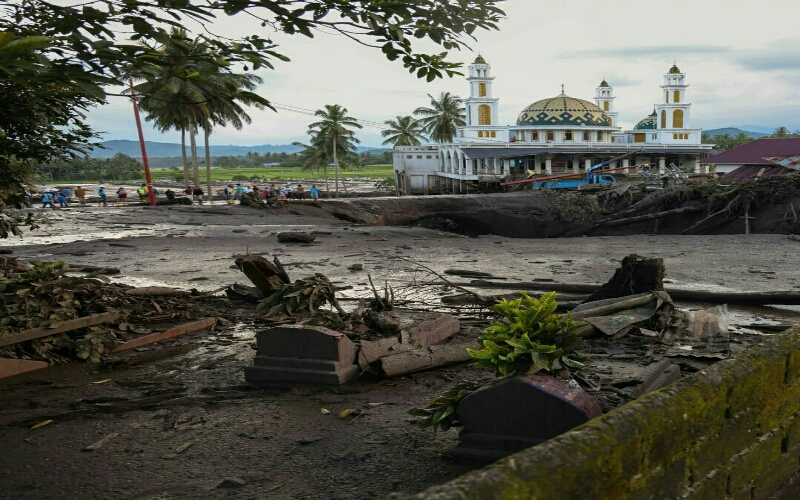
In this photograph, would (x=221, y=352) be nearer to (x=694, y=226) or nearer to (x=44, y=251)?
(x=44, y=251)

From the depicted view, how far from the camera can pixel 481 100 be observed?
67812 millimetres

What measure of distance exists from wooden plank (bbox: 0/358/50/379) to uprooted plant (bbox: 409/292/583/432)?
432 cm

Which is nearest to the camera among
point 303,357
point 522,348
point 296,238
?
point 522,348

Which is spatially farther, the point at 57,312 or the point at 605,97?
the point at 605,97

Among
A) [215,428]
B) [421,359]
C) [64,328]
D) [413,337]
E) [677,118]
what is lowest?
[215,428]

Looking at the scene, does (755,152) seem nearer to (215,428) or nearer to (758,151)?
(758,151)

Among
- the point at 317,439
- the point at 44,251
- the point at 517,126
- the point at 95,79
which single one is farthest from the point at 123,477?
the point at 517,126

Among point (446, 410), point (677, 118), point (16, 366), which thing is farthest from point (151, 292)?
point (677, 118)

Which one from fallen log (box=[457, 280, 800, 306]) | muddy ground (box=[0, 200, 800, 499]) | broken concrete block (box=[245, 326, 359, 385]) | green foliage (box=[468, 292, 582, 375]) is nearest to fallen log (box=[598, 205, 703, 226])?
muddy ground (box=[0, 200, 800, 499])

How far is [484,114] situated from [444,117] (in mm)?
16799

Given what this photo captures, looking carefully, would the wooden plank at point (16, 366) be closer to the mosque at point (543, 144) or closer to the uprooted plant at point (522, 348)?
the uprooted plant at point (522, 348)

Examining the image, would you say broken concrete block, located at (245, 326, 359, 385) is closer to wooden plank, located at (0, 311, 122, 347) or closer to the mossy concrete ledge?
wooden plank, located at (0, 311, 122, 347)

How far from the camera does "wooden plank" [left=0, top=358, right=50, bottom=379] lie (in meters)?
6.85

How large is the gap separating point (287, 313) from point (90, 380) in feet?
8.03
